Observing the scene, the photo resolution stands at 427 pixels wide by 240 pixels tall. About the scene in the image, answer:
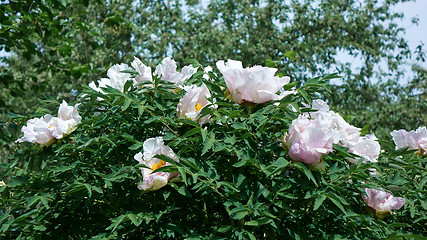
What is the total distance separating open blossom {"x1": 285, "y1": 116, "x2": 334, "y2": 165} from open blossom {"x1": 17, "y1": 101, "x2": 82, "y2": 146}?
0.76 metres

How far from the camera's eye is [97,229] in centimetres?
153

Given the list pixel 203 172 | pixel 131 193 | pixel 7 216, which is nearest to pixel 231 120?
pixel 203 172

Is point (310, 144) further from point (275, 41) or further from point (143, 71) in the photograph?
point (275, 41)

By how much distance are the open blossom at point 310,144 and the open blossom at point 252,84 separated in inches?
6.2

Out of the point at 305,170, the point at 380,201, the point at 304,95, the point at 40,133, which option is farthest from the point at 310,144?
the point at 40,133

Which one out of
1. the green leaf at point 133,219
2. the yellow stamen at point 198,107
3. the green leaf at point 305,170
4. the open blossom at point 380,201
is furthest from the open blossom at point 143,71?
the open blossom at point 380,201

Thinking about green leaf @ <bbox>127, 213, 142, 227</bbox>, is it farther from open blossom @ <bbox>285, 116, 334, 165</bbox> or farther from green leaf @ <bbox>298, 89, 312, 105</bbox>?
green leaf @ <bbox>298, 89, 312, 105</bbox>

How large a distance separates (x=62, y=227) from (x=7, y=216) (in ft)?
0.64

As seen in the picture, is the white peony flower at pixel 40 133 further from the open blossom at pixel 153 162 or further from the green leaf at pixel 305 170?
the green leaf at pixel 305 170

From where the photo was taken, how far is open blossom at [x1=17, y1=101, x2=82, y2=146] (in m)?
1.57

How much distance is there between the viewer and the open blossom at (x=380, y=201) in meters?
1.60

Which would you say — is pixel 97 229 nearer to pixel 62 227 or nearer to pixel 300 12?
pixel 62 227

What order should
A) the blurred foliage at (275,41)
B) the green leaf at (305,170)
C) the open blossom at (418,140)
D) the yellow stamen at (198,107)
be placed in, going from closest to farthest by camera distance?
the green leaf at (305,170), the yellow stamen at (198,107), the open blossom at (418,140), the blurred foliage at (275,41)

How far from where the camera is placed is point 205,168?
55.1 inches
